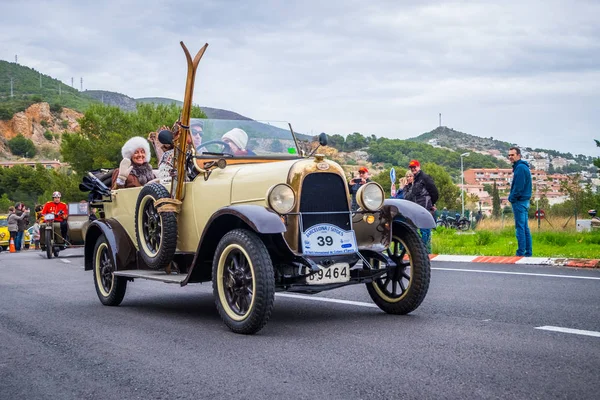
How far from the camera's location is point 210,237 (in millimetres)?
6957

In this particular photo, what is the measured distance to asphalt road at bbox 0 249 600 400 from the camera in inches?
167

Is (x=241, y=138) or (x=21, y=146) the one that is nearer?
(x=241, y=138)

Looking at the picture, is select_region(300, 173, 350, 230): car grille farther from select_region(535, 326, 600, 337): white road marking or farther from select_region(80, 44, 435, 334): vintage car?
select_region(535, 326, 600, 337): white road marking

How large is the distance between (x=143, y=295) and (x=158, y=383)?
542 cm

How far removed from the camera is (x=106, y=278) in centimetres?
889

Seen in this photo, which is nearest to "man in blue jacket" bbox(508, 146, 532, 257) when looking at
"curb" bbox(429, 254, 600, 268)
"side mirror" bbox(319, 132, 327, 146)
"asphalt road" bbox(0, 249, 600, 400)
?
"curb" bbox(429, 254, 600, 268)

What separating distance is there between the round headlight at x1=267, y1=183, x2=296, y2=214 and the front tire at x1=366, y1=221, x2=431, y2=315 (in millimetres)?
1272

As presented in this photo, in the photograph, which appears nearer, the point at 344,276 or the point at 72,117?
the point at 344,276

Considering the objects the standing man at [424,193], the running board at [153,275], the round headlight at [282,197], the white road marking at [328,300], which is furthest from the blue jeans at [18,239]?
the round headlight at [282,197]

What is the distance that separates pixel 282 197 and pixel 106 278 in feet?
11.4

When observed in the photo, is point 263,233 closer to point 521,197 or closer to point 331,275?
point 331,275

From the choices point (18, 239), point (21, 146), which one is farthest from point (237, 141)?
point (21, 146)

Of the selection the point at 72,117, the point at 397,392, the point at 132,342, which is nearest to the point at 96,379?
the point at 132,342

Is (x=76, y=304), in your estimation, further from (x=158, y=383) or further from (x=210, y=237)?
(x=158, y=383)
